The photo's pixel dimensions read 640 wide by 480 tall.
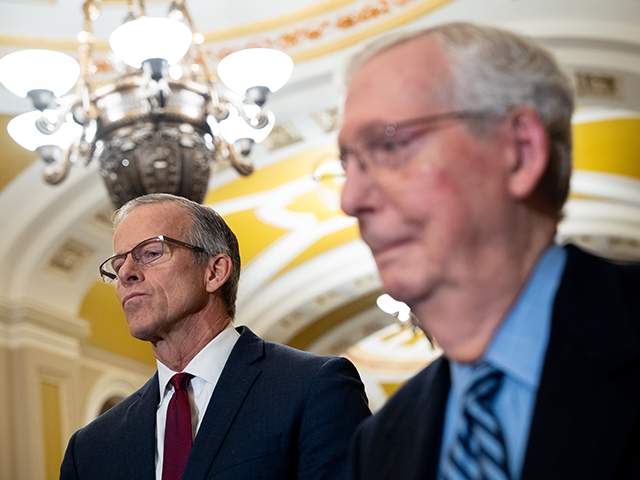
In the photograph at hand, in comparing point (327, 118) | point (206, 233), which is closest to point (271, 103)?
point (327, 118)

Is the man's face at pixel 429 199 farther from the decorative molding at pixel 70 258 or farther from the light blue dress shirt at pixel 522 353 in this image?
the decorative molding at pixel 70 258

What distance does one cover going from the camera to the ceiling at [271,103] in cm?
650

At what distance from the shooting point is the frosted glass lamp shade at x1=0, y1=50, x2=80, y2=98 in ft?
14.1

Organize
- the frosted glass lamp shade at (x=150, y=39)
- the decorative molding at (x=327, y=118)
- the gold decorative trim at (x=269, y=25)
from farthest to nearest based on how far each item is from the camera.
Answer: the decorative molding at (x=327, y=118), the gold decorative trim at (x=269, y=25), the frosted glass lamp shade at (x=150, y=39)

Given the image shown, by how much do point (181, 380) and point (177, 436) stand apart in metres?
0.16

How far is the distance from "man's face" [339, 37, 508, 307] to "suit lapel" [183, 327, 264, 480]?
3.22 feet

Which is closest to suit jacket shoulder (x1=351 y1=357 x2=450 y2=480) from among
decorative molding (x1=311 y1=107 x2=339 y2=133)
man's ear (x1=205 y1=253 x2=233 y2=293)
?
man's ear (x1=205 y1=253 x2=233 y2=293)

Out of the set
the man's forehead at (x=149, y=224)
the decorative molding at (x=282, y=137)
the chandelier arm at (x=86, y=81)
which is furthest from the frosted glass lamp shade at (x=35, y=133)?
the decorative molding at (x=282, y=137)

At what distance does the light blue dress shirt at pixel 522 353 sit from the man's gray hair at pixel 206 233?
133 centimetres

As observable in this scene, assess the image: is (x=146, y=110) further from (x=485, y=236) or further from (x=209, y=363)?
(x=485, y=236)

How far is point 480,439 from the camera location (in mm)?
1028

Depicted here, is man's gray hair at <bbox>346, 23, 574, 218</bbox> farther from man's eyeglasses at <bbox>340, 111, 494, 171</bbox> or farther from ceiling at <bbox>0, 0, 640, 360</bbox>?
ceiling at <bbox>0, 0, 640, 360</bbox>

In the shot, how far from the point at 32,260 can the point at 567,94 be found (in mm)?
7860

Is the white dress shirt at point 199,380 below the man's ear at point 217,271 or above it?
below
